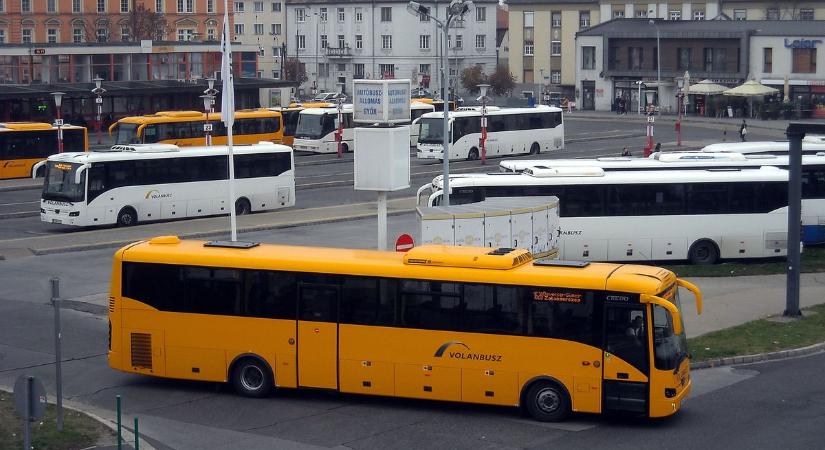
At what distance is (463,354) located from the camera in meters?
17.3

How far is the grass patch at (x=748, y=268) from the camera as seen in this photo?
98.9ft

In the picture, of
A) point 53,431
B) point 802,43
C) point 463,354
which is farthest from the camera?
point 802,43

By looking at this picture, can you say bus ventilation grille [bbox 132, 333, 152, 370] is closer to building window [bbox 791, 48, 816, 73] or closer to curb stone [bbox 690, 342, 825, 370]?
curb stone [bbox 690, 342, 825, 370]

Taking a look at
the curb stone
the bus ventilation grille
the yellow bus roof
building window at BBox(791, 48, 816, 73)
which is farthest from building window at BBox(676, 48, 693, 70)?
the bus ventilation grille

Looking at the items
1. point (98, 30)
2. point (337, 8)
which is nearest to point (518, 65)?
point (337, 8)

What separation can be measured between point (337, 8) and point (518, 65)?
18690 mm

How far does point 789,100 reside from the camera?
86438 millimetres

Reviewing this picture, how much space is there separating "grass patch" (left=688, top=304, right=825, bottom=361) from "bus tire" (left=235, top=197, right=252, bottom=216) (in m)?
22.8

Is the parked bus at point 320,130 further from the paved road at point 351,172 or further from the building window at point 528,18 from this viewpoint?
the building window at point 528,18

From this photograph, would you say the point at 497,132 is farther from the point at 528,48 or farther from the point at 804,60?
the point at 528,48

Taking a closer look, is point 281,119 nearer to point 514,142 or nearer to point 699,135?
point 514,142

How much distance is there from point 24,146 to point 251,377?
3876 cm

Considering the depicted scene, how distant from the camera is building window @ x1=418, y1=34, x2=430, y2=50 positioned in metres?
115

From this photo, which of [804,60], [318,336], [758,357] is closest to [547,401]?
[318,336]
